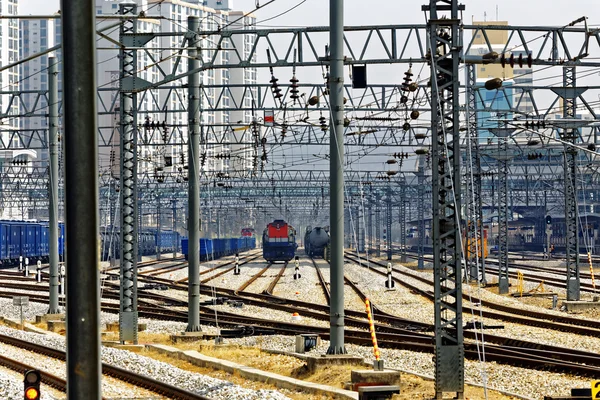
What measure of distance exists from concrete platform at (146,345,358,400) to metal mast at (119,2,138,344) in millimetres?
A: 956

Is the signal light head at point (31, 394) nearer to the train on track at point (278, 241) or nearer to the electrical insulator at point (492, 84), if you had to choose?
the electrical insulator at point (492, 84)

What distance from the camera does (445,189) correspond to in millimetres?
15242

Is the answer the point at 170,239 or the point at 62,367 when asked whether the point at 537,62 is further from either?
the point at 170,239

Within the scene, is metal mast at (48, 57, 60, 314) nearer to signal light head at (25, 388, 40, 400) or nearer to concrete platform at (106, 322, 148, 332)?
concrete platform at (106, 322, 148, 332)

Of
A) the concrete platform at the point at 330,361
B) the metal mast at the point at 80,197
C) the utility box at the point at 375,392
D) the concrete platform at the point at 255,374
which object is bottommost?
the concrete platform at the point at 255,374

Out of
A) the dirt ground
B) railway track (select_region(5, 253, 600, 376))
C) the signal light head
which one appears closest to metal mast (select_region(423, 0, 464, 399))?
the dirt ground

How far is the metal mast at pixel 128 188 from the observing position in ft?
71.4

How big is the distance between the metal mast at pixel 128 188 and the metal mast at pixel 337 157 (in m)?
6.32

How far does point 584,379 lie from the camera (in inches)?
667

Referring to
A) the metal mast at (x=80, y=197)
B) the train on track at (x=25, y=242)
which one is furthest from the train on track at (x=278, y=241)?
the metal mast at (x=80, y=197)

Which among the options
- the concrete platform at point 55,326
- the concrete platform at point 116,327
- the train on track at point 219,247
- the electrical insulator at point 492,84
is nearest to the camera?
the electrical insulator at point 492,84

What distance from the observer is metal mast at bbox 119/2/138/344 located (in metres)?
21.8

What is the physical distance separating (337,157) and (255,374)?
13.9ft

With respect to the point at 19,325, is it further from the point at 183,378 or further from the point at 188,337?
the point at 183,378
